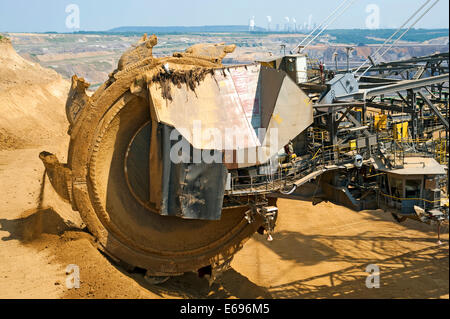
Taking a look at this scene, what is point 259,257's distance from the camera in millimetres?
29000

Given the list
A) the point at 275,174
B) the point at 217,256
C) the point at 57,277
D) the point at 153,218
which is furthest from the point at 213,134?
the point at 57,277

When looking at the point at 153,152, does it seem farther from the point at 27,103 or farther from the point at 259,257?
the point at 27,103

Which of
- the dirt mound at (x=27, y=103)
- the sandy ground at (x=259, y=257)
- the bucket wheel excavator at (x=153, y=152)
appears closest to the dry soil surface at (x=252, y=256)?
the sandy ground at (x=259, y=257)

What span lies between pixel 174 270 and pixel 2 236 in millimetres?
8226

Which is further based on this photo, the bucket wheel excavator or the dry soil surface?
the dry soil surface

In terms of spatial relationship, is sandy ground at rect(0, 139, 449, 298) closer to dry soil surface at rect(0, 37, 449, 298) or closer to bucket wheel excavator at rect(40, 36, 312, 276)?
dry soil surface at rect(0, 37, 449, 298)

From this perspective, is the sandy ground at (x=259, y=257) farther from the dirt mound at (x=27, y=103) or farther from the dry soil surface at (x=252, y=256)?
the dirt mound at (x=27, y=103)

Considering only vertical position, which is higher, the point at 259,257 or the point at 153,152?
the point at 153,152

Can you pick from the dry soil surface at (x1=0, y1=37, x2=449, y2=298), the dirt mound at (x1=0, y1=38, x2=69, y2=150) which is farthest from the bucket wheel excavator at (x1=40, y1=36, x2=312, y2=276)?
the dirt mound at (x1=0, y1=38, x2=69, y2=150)

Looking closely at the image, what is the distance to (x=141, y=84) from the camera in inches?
798

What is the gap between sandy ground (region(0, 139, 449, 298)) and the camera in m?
19.7

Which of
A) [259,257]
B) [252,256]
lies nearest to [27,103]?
[252,256]

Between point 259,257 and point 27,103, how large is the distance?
31554mm

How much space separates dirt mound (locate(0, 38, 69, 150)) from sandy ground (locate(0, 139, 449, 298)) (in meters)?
5.29
